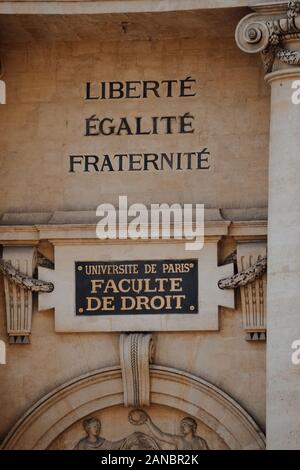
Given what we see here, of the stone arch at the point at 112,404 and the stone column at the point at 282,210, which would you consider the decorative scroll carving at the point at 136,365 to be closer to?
the stone arch at the point at 112,404

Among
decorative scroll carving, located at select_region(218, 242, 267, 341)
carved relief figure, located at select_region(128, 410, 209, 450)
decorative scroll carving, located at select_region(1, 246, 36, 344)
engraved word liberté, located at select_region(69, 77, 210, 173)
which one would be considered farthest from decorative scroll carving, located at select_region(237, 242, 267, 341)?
decorative scroll carving, located at select_region(1, 246, 36, 344)

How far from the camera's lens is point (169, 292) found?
84.9 feet

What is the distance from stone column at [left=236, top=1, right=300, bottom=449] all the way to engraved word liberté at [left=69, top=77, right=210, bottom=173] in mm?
1794

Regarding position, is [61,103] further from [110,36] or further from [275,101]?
[275,101]

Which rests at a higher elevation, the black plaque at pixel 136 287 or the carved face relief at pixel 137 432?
the black plaque at pixel 136 287

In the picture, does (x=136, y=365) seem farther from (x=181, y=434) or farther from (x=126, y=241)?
(x=126, y=241)

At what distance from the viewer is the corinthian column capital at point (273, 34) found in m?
24.3

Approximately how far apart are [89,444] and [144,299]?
1.95 metres

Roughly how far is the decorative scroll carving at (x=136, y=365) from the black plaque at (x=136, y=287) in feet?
1.16

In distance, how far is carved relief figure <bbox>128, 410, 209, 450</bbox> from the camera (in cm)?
2580

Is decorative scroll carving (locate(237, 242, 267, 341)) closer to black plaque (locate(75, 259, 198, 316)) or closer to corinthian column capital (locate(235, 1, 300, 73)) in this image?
black plaque (locate(75, 259, 198, 316))

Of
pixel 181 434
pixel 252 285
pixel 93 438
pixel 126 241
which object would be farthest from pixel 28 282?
pixel 252 285

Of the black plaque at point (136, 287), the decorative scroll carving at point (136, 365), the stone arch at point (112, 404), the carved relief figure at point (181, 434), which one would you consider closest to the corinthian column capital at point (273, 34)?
the black plaque at point (136, 287)
